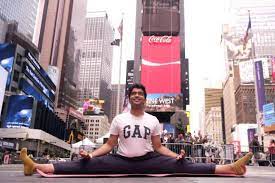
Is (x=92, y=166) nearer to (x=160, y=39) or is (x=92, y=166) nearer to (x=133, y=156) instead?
(x=133, y=156)

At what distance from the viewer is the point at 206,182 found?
9.54 feet

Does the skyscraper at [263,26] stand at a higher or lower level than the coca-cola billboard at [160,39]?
→ higher

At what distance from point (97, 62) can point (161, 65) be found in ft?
409

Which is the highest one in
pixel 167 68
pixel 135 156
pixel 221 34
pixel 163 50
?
pixel 221 34

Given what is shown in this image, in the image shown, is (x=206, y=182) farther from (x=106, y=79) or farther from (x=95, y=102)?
(x=106, y=79)

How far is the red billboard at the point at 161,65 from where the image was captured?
34344 millimetres

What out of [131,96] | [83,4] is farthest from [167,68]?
[83,4]

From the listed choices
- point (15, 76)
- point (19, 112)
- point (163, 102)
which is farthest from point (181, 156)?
point (15, 76)

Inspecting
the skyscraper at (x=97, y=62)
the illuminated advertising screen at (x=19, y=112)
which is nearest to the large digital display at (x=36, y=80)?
the illuminated advertising screen at (x=19, y=112)

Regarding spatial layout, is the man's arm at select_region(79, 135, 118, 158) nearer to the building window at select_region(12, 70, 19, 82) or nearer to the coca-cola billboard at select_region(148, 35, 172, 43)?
the coca-cola billboard at select_region(148, 35, 172, 43)

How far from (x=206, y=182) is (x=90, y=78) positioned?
158 metres

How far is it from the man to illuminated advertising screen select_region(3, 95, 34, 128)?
39.3 metres

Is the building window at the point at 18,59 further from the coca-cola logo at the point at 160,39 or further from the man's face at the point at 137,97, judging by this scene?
the man's face at the point at 137,97

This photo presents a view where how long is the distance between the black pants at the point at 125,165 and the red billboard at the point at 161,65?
30261 millimetres
